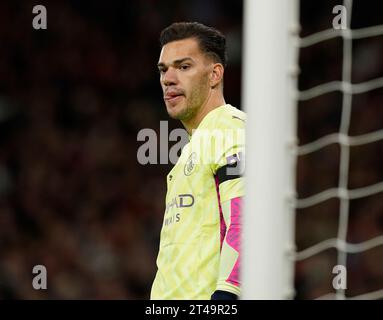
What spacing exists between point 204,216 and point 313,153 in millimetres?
4271

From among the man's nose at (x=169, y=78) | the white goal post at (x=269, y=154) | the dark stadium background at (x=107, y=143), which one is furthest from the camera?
the dark stadium background at (x=107, y=143)

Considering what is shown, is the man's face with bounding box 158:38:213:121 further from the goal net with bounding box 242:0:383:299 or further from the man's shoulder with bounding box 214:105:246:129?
the goal net with bounding box 242:0:383:299

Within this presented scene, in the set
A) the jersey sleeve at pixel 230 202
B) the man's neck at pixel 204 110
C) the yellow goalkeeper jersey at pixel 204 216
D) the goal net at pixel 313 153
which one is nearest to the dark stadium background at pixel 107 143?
the goal net at pixel 313 153

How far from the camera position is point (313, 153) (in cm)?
721

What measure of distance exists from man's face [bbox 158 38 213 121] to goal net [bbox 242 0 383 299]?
1.33 ft

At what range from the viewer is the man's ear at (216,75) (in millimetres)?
3287

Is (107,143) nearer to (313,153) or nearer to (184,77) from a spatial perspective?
(313,153)

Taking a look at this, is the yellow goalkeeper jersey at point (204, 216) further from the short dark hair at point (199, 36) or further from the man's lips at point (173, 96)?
the short dark hair at point (199, 36)

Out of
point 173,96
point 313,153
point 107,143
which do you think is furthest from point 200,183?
point 107,143

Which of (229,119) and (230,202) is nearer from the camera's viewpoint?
(230,202)

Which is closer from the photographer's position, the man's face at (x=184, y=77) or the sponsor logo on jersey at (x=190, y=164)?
the sponsor logo on jersey at (x=190, y=164)

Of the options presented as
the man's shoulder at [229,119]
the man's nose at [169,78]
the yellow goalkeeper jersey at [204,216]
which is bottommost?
the yellow goalkeeper jersey at [204,216]

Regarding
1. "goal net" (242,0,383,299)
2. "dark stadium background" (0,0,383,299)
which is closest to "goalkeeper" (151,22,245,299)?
"goal net" (242,0,383,299)
